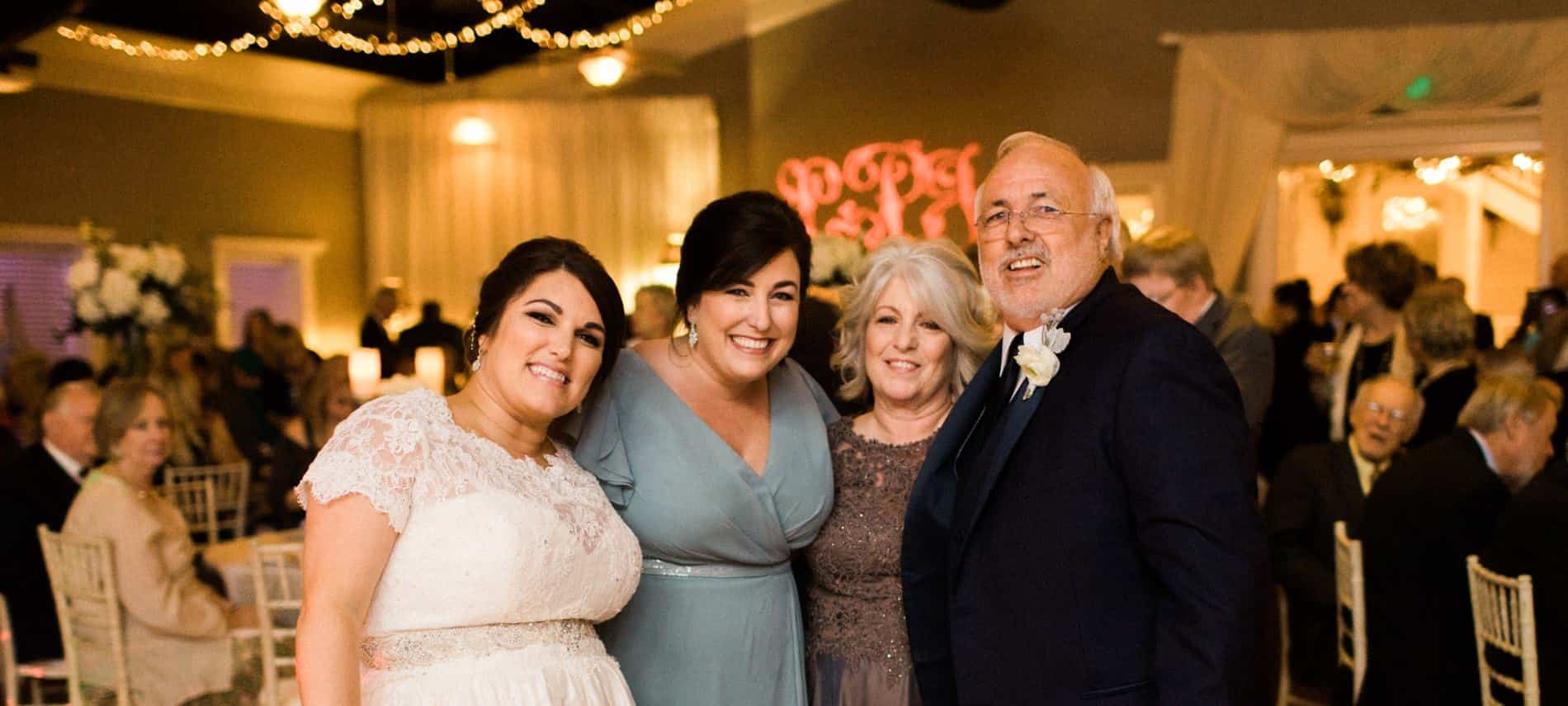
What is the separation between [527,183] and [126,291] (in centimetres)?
518

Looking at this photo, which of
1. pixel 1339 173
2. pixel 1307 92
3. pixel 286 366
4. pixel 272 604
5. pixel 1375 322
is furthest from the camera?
pixel 1339 173

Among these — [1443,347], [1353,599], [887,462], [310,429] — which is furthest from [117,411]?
[1443,347]

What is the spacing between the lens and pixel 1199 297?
14.1 feet

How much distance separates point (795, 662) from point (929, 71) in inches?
308

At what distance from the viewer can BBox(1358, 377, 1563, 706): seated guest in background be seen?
368 cm

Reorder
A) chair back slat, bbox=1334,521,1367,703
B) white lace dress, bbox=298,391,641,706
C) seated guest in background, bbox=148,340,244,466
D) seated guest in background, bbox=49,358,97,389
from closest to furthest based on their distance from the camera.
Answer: white lace dress, bbox=298,391,641,706
chair back slat, bbox=1334,521,1367,703
seated guest in background, bbox=49,358,97,389
seated guest in background, bbox=148,340,244,466

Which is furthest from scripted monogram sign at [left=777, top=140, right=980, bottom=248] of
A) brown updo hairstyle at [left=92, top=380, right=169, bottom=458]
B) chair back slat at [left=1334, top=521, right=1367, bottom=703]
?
brown updo hairstyle at [left=92, top=380, right=169, bottom=458]

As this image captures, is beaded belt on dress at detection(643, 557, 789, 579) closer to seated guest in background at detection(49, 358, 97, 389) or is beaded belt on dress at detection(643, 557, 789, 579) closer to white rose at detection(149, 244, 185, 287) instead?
seated guest in background at detection(49, 358, 97, 389)

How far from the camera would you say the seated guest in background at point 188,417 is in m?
6.51

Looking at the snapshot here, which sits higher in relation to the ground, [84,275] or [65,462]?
[84,275]

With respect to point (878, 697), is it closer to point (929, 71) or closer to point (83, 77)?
point (929, 71)

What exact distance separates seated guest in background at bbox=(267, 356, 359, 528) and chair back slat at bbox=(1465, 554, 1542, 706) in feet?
13.9

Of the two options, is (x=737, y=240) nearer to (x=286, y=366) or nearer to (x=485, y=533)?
(x=485, y=533)

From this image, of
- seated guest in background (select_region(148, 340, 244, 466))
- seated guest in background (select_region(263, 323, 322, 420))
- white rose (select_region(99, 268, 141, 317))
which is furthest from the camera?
seated guest in background (select_region(263, 323, 322, 420))
